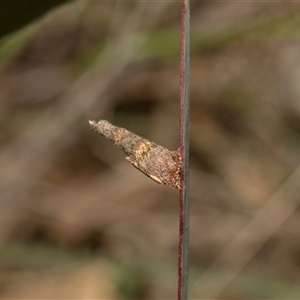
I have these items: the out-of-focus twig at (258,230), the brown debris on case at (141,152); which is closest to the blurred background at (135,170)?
the out-of-focus twig at (258,230)

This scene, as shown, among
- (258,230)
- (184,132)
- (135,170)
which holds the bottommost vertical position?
(184,132)

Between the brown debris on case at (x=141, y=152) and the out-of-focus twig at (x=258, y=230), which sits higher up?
the out-of-focus twig at (x=258, y=230)

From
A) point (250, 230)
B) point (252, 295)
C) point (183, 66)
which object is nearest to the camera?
point (183, 66)

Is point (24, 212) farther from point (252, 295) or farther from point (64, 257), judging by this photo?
point (252, 295)

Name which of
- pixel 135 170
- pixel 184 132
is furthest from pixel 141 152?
pixel 135 170

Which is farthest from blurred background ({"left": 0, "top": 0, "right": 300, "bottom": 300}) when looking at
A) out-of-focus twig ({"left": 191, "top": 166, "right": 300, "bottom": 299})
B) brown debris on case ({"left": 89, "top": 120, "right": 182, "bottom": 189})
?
brown debris on case ({"left": 89, "top": 120, "right": 182, "bottom": 189})

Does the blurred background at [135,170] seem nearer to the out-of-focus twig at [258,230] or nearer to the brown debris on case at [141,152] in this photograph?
the out-of-focus twig at [258,230]

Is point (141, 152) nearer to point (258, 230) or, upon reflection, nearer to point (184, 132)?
point (184, 132)

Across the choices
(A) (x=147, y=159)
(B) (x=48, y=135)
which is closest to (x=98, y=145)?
(B) (x=48, y=135)

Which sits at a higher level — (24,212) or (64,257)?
(24,212)
